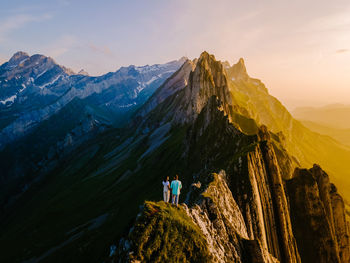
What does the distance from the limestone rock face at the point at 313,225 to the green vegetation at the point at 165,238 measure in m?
32.3

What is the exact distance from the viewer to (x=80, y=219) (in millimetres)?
95875

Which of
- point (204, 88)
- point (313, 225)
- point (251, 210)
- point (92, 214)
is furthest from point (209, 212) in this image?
point (204, 88)

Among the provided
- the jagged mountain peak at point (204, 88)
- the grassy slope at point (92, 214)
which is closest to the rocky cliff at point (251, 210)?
the grassy slope at point (92, 214)

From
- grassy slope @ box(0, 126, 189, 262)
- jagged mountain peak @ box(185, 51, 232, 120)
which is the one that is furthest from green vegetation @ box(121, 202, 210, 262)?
jagged mountain peak @ box(185, 51, 232, 120)

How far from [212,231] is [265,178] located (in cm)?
2067

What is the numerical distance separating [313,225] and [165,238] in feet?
119

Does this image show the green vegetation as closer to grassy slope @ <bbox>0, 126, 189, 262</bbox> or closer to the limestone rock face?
the limestone rock face

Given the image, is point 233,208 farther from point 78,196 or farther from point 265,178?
point 78,196

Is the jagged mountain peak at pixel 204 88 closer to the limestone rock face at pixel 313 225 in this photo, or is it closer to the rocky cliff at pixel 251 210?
the rocky cliff at pixel 251 210

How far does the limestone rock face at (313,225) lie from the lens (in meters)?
38.3

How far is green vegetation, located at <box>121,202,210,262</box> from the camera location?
14.3 meters

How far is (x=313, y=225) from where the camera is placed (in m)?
39.2

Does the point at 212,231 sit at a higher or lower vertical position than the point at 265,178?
lower

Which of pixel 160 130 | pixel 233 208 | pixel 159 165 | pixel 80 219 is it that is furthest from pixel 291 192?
pixel 160 130
